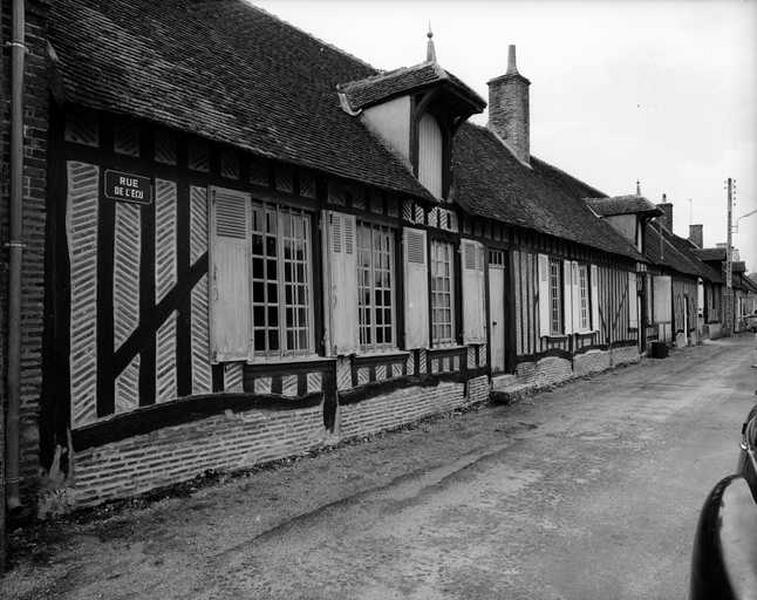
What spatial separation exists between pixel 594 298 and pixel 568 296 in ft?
6.70

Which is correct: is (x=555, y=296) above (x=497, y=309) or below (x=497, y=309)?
above

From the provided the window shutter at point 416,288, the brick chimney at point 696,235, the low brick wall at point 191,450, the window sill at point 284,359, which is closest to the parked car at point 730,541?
the low brick wall at point 191,450

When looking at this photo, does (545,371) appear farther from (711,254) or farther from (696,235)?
(696,235)

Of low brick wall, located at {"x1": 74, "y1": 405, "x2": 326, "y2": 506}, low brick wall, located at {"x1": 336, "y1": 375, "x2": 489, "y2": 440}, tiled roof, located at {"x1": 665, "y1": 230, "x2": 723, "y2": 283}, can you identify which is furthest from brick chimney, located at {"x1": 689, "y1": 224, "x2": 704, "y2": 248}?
low brick wall, located at {"x1": 74, "y1": 405, "x2": 326, "y2": 506}

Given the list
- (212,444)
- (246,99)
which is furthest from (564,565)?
(246,99)

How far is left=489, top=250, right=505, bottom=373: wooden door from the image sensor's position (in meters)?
11.5

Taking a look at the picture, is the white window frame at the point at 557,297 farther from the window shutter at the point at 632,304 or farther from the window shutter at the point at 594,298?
the window shutter at the point at 632,304

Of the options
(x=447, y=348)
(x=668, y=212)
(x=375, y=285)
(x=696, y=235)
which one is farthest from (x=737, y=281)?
(x=375, y=285)

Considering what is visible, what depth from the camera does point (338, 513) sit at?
498 cm

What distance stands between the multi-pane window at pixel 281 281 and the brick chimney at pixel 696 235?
4001cm

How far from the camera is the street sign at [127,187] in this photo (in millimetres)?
5199

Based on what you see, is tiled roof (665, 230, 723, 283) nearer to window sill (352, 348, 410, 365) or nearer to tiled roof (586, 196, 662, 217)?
tiled roof (586, 196, 662, 217)

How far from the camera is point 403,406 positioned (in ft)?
28.5

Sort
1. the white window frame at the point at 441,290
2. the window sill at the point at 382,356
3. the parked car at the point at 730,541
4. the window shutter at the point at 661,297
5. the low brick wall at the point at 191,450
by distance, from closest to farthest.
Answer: the parked car at the point at 730,541 < the low brick wall at the point at 191,450 < the window sill at the point at 382,356 < the white window frame at the point at 441,290 < the window shutter at the point at 661,297
